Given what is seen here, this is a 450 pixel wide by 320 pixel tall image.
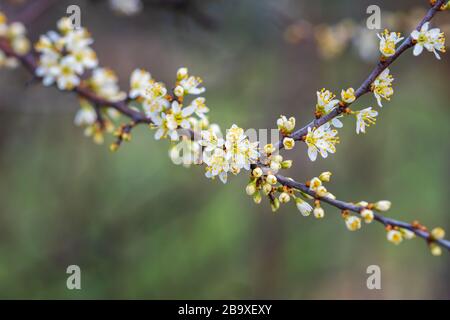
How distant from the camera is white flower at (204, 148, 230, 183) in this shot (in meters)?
1.42

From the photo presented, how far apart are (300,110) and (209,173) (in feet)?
10.4

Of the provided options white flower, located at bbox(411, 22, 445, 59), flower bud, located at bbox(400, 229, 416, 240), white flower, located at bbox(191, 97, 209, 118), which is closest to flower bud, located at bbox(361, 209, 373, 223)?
flower bud, located at bbox(400, 229, 416, 240)

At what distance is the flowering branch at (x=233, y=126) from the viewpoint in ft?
4.49

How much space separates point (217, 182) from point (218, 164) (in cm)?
349

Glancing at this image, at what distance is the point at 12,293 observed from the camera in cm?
376

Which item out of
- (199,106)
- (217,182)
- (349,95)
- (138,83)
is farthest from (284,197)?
(217,182)

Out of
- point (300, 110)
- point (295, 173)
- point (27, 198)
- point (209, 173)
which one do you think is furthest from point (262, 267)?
point (209, 173)

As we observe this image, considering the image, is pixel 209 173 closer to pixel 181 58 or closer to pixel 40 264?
pixel 40 264

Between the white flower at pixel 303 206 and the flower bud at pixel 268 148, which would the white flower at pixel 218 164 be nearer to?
the flower bud at pixel 268 148

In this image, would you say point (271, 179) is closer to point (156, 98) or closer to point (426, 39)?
point (156, 98)

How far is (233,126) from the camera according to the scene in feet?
4.81

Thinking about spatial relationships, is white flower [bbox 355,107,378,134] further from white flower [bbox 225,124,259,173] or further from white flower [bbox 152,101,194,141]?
white flower [bbox 152,101,194,141]

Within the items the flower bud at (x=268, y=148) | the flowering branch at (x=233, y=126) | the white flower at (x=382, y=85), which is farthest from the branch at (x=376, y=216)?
the white flower at (x=382, y=85)
